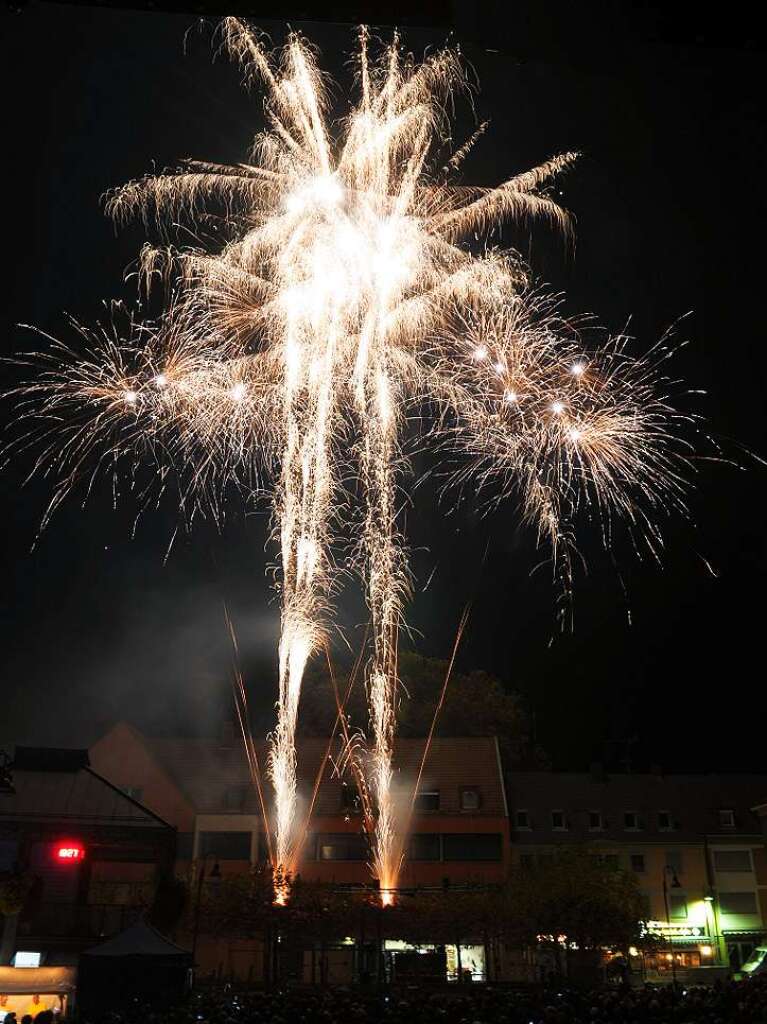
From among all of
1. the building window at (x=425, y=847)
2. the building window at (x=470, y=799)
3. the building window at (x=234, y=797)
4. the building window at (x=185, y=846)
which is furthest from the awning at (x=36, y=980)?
the building window at (x=470, y=799)

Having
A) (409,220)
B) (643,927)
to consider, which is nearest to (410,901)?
(643,927)

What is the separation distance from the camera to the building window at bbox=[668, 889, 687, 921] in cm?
4325

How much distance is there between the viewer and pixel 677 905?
4362cm

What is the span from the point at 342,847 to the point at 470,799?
5.73m

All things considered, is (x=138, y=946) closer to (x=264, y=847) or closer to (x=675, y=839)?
(x=264, y=847)

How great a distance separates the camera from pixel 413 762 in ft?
143

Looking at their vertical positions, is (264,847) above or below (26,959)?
above

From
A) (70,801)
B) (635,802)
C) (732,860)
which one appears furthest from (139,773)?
(732,860)

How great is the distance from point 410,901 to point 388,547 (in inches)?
556

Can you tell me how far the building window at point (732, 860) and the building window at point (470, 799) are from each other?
1198 cm

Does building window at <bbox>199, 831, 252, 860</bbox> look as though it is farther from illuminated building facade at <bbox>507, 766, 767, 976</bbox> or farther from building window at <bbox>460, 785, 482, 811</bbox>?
illuminated building facade at <bbox>507, 766, 767, 976</bbox>

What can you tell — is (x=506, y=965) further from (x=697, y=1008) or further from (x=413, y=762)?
(x=697, y=1008)

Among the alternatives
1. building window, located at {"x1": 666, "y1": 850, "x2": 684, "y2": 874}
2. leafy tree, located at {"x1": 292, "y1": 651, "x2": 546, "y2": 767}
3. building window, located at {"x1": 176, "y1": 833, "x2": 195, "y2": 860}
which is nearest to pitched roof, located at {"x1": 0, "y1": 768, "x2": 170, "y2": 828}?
building window, located at {"x1": 176, "y1": 833, "x2": 195, "y2": 860}

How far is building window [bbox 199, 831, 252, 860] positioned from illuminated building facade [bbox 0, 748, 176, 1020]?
22.5ft
